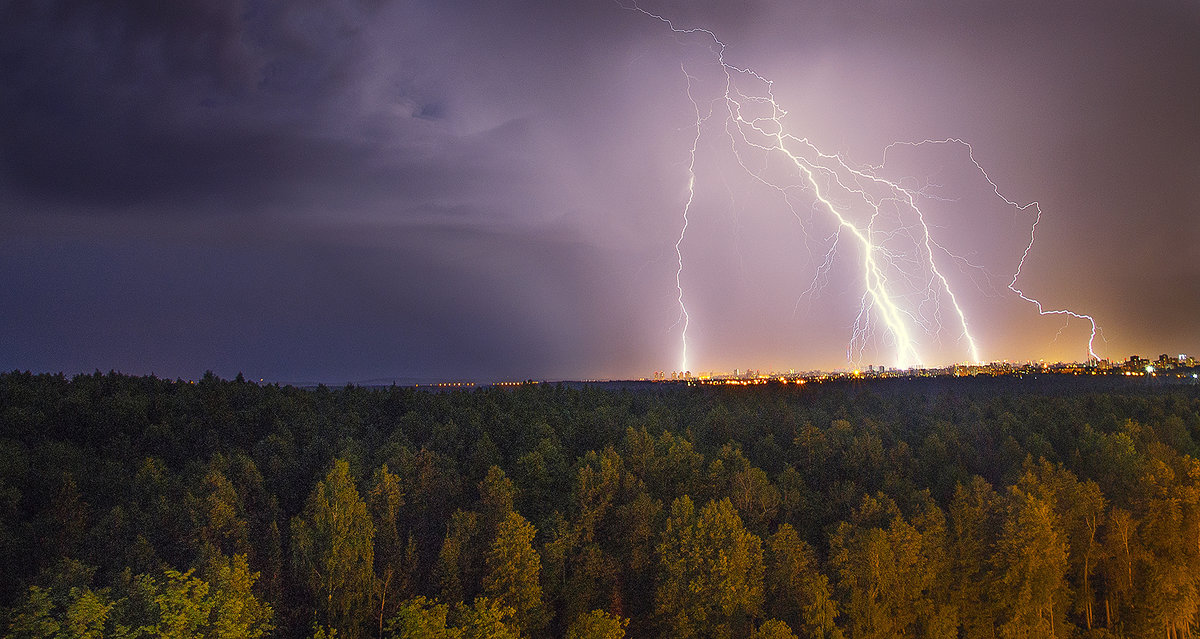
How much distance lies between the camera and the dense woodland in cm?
2773

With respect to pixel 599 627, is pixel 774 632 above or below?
below

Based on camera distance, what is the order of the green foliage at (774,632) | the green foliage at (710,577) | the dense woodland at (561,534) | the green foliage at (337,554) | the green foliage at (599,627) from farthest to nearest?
1. the green foliage at (710,577)
2. the green foliage at (337,554)
3. the green foliage at (774,632)
4. the dense woodland at (561,534)
5. the green foliage at (599,627)

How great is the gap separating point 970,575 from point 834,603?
29.9 feet

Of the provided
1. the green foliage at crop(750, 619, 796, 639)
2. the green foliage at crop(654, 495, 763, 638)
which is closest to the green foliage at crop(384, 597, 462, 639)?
the green foliage at crop(654, 495, 763, 638)

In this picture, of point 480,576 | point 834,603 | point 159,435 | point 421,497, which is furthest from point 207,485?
point 834,603

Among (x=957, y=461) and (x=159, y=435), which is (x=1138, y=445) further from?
(x=159, y=435)

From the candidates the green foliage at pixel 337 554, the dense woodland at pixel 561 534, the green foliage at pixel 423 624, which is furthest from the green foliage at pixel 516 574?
the green foliage at pixel 423 624

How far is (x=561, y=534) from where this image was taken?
33.9m

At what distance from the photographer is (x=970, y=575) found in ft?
115

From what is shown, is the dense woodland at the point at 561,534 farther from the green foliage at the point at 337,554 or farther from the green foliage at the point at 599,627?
the green foliage at the point at 599,627

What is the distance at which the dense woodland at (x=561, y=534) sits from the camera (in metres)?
27.7

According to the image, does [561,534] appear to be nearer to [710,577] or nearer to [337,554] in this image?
[710,577]

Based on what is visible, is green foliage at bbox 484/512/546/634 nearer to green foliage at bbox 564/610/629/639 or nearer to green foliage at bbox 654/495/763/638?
green foliage at bbox 564/610/629/639

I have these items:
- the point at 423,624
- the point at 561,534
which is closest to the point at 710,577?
the point at 561,534
